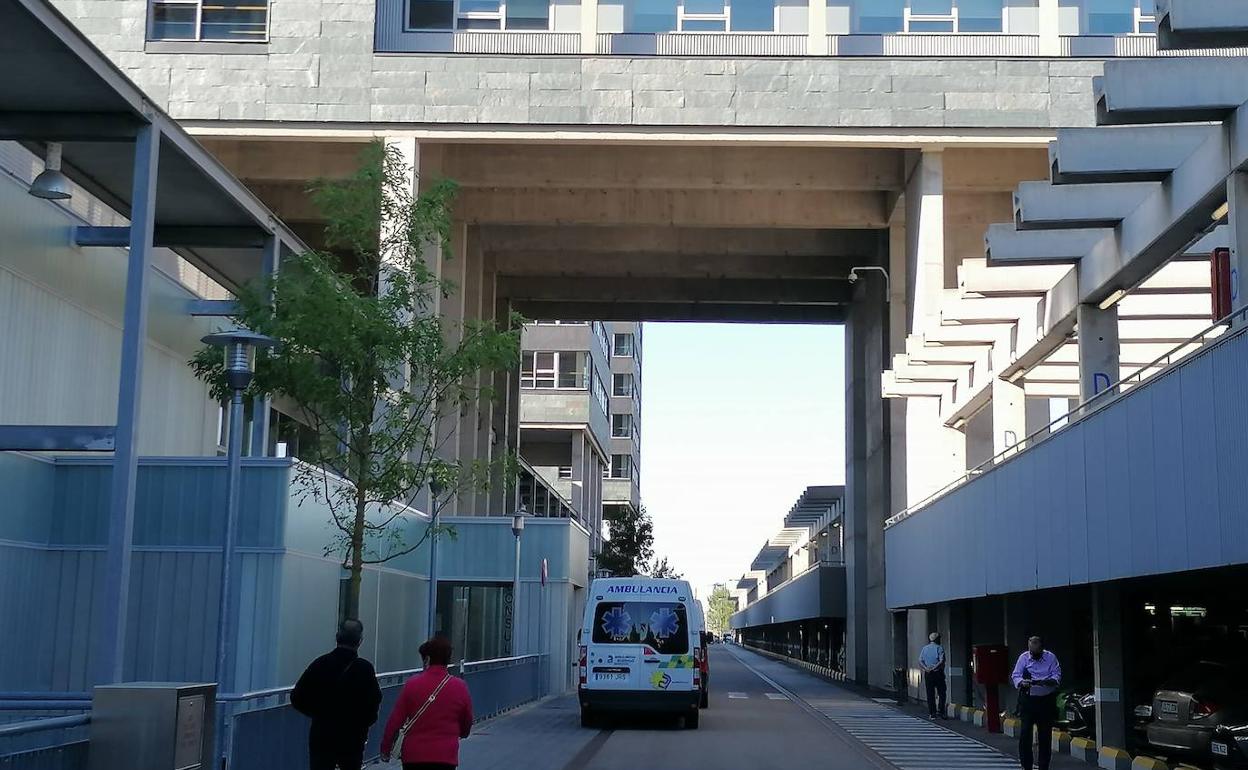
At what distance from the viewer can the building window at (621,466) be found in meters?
106

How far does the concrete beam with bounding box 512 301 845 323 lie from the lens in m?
53.1

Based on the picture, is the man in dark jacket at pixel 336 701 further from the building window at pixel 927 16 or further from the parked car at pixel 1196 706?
the building window at pixel 927 16

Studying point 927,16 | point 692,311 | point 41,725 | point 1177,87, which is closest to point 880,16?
point 927,16

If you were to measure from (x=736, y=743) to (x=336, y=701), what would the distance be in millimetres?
13101

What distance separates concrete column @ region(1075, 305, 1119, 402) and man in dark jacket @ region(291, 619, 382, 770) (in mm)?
12782

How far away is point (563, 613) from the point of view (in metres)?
38.1

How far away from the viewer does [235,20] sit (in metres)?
36.5

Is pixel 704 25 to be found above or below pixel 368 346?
above

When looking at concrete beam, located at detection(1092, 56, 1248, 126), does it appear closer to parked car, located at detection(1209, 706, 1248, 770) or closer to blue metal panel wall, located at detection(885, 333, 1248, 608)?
blue metal panel wall, located at detection(885, 333, 1248, 608)

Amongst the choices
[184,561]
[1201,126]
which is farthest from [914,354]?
[184,561]

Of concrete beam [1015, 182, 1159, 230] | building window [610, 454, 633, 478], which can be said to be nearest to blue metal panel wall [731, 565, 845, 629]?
concrete beam [1015, 182, 1159, 230]

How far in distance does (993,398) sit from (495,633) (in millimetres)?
19221

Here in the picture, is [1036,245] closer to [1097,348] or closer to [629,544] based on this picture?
[1097,348]

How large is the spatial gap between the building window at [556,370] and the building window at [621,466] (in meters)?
28.6
